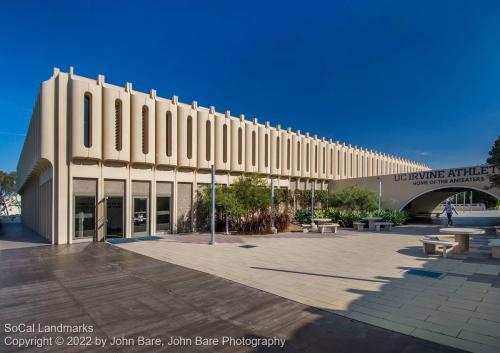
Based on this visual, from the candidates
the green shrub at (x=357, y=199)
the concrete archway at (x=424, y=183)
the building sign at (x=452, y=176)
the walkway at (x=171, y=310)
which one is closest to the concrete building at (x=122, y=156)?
the walkway at (x=171, y=310)

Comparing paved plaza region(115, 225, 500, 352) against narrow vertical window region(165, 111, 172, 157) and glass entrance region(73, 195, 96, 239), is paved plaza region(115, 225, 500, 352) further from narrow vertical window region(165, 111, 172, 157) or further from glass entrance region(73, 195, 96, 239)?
narrow vertical window region(165, 111, 172, 157)

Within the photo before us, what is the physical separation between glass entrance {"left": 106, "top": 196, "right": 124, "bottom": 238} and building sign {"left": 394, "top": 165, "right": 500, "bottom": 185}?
72.1 feet

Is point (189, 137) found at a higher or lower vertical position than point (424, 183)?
higher

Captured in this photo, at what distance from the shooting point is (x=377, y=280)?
6.83 meters

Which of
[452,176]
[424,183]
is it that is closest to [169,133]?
[424,183]

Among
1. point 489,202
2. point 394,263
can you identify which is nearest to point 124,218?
point 394,263

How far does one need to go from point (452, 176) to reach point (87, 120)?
2438 centimetres

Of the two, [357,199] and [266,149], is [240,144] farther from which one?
[357,199]

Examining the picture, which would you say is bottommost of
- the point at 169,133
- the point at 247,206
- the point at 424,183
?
the point at 247,206

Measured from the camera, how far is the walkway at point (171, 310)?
3.92 metres

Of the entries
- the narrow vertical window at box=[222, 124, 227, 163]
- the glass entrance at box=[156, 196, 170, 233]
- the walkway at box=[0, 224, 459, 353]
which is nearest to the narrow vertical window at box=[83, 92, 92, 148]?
the glass entrance at box=[156, 196, 170, 233]

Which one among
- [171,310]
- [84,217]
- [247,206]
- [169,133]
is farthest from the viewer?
[247,206]

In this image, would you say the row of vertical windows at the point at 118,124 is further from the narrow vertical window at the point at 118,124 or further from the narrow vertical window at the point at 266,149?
the narrow vertical window at the point at 266,149

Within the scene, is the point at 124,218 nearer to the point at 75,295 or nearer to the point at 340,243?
the point at 75,295
